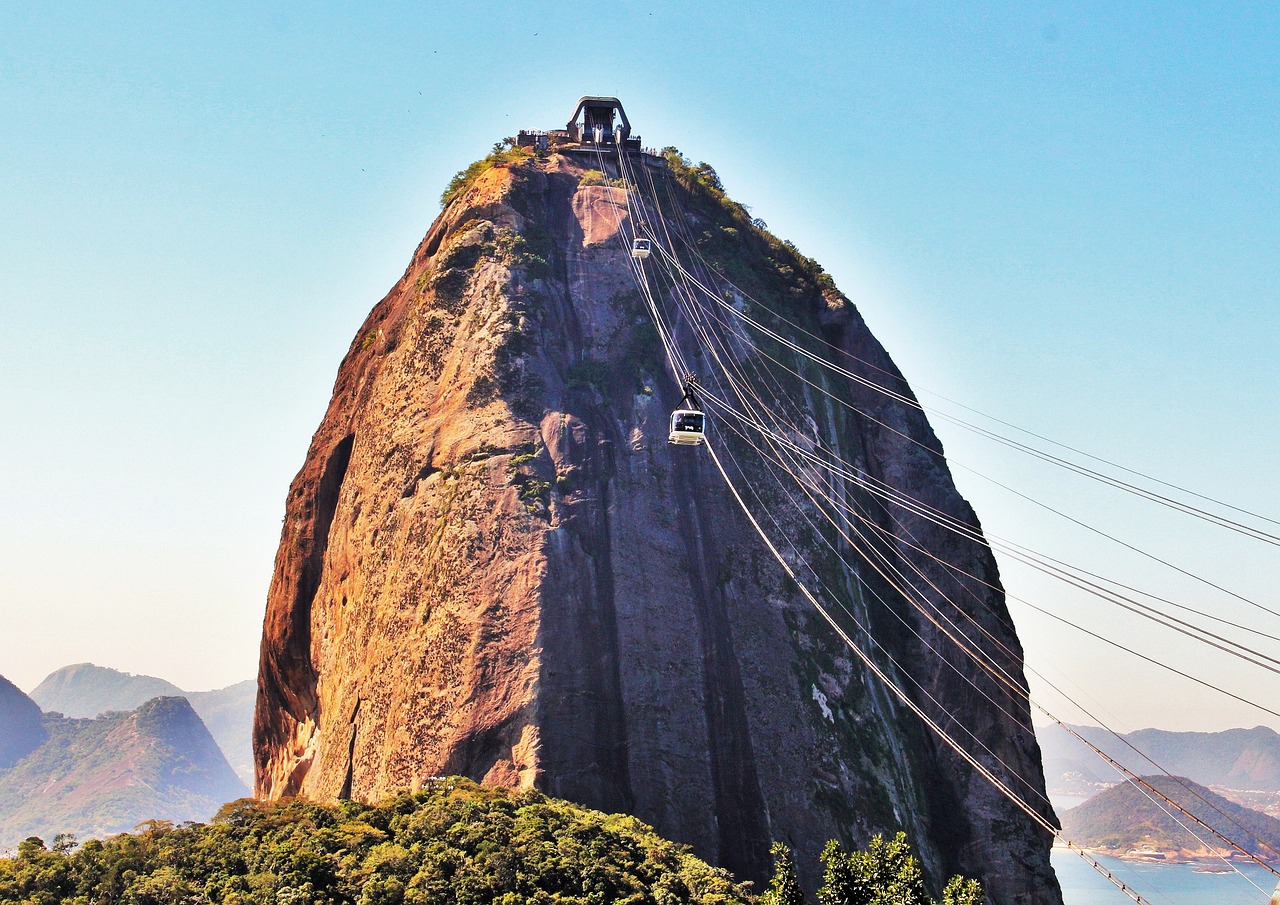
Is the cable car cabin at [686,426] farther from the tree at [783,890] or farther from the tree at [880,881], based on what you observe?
the tree at [880,881]

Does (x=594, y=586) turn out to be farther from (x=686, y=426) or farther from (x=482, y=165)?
(x=482, y=165)

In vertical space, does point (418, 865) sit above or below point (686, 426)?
below

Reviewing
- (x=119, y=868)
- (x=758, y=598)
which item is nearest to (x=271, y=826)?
(x=119, y=868)

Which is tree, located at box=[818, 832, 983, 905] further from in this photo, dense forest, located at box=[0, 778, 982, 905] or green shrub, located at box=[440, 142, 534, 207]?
green shrub, located at box=[440, 142, 534, 207]

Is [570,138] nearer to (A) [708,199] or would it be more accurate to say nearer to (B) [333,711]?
(A) [708,199]

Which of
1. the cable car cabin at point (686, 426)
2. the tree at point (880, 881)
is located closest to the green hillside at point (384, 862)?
the tree at point (880, 881)

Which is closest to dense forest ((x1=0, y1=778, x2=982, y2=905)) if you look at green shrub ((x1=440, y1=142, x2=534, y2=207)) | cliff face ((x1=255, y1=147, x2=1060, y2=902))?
cliff face ((x1=255, y1=147, x2=1060, y2=902))

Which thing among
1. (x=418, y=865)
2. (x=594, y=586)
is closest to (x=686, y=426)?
(x=594, y=586)
